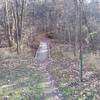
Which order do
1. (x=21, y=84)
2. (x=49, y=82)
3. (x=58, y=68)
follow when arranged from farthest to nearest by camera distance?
1. (x=58, y=68)
2. (x=49, y=82)
3. (x=21, y=84)

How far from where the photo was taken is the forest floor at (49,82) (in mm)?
9164

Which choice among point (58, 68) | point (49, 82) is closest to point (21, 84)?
point (49, 82)

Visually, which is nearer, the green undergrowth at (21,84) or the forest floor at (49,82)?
the forest floor at (49,82)

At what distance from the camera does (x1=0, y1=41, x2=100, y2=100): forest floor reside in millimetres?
9164

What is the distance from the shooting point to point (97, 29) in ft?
89.7

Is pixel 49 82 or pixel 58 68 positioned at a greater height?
pixel 49 82

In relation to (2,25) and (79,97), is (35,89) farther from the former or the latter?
(2,25)

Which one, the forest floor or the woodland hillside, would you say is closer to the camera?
the forest floor

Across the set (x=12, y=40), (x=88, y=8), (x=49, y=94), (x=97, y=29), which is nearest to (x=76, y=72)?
(x=49, y=94)

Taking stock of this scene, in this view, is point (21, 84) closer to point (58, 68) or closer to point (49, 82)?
point (49, 82)

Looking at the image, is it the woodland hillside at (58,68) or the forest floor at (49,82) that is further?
the woodland hillside at (58,68)

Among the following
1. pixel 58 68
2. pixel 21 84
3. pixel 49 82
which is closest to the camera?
pixel 21 84

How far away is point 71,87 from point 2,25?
68.4 ft

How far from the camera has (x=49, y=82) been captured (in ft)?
36.8
